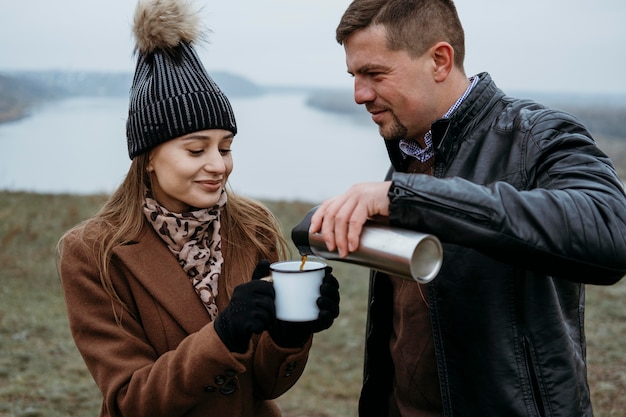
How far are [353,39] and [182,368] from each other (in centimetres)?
143

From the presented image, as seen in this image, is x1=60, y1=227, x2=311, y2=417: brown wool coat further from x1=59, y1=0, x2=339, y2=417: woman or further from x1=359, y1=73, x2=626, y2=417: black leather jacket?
x1=359, y1=73, x2=626, y2=417: black leather jacket

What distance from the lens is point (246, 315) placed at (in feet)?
6.93

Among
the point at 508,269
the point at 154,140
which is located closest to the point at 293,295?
the point at 508,269

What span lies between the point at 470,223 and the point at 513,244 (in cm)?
12

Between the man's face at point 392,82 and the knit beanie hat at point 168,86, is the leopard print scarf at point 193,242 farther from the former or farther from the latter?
the man's face at point 392,82

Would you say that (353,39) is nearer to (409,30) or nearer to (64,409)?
(409,30)

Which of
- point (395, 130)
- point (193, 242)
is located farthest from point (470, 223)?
point (193, 242)

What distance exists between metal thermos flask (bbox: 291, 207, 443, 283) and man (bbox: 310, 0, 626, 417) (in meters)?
0.05

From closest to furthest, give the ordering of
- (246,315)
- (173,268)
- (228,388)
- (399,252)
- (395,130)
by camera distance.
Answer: (399,252)
(246,315)
(228,388)
(173,268)
(395,130)

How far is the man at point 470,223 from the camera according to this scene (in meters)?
1.76

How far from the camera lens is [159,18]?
2.56 m

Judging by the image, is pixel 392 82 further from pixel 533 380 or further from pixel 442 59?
pixel 533 380

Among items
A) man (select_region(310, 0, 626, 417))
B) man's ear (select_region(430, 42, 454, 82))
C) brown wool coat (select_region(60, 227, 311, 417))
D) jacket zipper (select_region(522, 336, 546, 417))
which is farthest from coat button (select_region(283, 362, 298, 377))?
man's ear (select_region(430, 42, 454, 82))

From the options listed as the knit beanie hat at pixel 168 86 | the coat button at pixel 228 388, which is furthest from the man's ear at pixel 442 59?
the coat button at pixel 228 388
